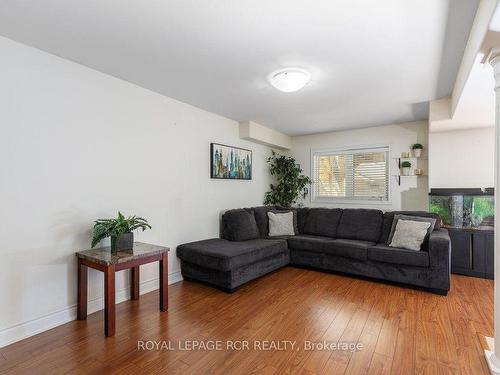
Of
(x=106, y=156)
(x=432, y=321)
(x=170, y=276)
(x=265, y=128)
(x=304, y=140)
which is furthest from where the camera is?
(x=304, y=140)

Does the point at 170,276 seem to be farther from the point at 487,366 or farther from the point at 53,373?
the point at 487,366

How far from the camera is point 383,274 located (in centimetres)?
327

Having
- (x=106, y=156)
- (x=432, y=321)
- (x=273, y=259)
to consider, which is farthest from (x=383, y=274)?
(x=106, y=156)

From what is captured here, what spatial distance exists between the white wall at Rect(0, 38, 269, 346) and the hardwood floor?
1.07 feet

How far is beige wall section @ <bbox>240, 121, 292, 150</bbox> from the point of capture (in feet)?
14.2

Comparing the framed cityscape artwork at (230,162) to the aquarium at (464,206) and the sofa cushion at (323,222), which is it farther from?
the aquarium at (464,206)

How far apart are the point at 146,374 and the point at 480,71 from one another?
313cm

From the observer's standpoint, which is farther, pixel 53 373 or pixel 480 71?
pixel 480 71

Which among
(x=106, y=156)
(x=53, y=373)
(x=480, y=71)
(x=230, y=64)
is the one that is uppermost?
(x=230, y=64)

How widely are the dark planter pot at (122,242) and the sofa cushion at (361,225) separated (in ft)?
9.88

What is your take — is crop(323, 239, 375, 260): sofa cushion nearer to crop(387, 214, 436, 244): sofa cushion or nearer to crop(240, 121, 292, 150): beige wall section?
crop(387, 214, 436, 244): sofa cushion

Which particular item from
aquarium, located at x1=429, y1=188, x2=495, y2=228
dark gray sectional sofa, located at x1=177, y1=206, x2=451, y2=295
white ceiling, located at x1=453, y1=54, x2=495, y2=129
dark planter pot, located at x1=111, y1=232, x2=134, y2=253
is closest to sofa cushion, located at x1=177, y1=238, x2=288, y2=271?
dark gray sectional sofa, located at x1=177, y1=206, x2=451, y2=295

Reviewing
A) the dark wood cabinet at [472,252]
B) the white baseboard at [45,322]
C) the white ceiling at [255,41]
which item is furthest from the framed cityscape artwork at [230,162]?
the dark wood cabinet at [472,252]

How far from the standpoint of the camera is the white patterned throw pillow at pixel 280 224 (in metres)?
4.26
